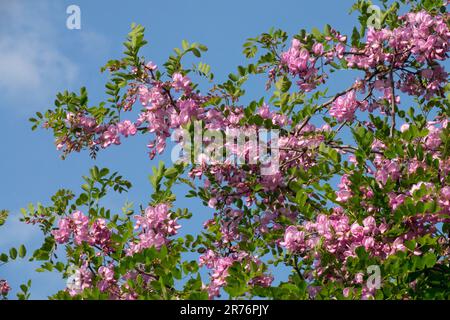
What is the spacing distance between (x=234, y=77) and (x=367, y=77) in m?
1.21

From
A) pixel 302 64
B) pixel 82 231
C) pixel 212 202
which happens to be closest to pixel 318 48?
pixel 302 64

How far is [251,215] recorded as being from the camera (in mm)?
7016

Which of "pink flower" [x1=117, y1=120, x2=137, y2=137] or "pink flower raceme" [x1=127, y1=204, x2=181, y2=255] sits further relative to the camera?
"pink flower" [x1=117, y1=120, x2=137, y2=137]

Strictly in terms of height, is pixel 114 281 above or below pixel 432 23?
below

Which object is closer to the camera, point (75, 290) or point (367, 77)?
point (75, 290)

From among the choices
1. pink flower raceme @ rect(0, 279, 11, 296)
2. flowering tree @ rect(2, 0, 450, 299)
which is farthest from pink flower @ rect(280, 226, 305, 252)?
pink flower raceme @ rect(0, 279, 11, 296)

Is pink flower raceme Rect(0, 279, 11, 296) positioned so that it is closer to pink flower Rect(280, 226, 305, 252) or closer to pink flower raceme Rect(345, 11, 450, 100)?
pink flower Rect(280, 226, 305, 252)

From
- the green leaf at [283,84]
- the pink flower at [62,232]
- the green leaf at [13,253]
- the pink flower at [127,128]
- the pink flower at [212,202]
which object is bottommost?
the green leaf at [13,253]

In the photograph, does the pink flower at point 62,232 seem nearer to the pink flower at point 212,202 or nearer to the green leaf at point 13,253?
the green leaf at point 13,253

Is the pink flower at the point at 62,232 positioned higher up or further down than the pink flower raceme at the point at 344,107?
further down

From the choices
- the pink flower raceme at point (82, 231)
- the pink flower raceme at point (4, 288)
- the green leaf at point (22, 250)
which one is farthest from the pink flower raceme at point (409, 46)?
the pink flower raceme at point (4, 288)
